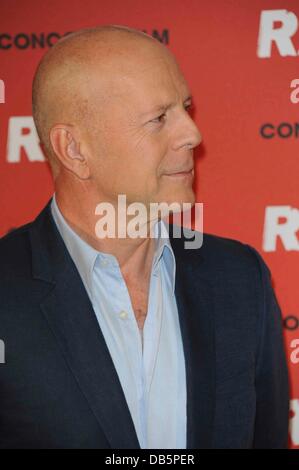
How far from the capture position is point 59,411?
151 cm

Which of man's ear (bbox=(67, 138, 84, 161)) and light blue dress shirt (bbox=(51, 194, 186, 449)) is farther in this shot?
man's ear (bbox=(67, 138, 84, 161))

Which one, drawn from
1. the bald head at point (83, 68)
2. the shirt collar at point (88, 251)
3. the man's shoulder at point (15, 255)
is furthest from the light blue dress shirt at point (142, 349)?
the bald head at point (83, 68)

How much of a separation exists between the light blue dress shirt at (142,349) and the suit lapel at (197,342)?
0.03 meters

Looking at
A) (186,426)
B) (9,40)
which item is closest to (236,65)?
(9,40)

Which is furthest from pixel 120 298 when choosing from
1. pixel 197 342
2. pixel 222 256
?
pixel 222 256

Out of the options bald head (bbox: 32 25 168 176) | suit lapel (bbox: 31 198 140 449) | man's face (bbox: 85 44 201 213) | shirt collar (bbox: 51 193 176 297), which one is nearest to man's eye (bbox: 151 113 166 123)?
man's face (bbox: 85 44 201 213)

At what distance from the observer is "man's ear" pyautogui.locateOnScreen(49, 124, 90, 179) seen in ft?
5.60

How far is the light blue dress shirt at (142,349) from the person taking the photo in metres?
1.60

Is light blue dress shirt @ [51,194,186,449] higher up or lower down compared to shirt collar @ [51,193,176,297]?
lower down

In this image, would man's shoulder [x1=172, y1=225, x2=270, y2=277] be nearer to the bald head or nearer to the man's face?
the man's face

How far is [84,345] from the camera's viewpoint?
1.54 meters

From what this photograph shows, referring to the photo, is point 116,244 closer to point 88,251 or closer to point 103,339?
point 88,251

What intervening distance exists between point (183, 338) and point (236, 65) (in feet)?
3.09
